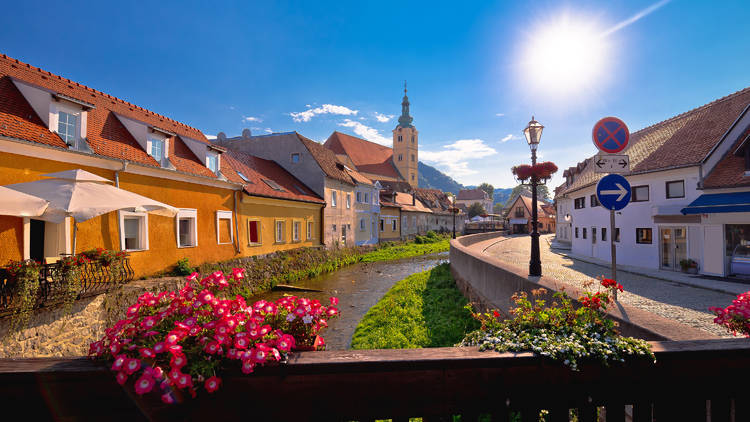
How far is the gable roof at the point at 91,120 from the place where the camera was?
28.8ft

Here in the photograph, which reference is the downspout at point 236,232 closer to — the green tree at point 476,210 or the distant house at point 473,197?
the green tree at point 476,210

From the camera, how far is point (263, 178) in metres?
20.9

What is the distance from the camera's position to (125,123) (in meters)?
12.4

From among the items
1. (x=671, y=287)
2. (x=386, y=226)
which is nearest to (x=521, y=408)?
(x=671, y=287)

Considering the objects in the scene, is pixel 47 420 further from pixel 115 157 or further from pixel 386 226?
pixel 386 226

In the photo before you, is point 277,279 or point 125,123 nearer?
point 125,123

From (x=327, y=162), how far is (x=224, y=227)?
538 inches

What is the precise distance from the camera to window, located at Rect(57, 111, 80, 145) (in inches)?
381

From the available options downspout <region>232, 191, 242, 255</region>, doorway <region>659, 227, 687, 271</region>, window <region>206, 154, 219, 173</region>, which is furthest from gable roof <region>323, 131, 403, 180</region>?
doorway <region>659, 227, 687, 271</region>

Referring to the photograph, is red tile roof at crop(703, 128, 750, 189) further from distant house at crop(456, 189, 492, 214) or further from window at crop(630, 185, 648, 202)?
distant house at crop(456, 189, 492, 214)

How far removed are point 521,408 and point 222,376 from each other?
1.76 metres

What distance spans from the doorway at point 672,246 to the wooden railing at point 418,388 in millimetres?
16656

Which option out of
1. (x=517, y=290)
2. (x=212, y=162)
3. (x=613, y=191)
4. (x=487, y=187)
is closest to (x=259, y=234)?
(x=212, y=162)

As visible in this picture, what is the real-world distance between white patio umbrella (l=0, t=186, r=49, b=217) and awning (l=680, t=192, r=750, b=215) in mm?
20453
